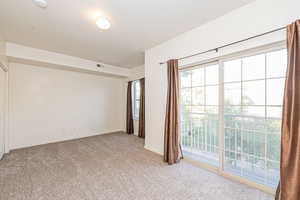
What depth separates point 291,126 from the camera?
4.36 ft

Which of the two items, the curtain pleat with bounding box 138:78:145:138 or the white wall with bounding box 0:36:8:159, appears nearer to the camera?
the white wall with bounding box 0:36:8:159

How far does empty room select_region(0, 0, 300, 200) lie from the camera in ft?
5.30

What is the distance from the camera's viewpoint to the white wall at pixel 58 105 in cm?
332

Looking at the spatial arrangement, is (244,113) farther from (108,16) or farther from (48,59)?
(48,59)

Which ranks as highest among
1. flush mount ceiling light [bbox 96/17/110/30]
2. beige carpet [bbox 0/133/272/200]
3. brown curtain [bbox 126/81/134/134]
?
flush mount ceiling light [bbox 96/17/110/30]

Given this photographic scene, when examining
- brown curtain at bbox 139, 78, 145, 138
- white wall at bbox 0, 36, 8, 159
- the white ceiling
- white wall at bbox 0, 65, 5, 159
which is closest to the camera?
the white ceiling

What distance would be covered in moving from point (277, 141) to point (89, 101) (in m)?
4.79

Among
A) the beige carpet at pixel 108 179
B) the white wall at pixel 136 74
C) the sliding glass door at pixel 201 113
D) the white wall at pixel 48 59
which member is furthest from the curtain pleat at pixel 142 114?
the sliding glass door at pixel 201 113

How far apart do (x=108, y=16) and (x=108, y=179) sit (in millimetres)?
2499

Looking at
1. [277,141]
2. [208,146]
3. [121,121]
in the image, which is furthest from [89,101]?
[277,141]

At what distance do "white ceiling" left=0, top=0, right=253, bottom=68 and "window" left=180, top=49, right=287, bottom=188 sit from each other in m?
0.89

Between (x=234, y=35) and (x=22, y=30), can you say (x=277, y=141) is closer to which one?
(x=234, y=35)

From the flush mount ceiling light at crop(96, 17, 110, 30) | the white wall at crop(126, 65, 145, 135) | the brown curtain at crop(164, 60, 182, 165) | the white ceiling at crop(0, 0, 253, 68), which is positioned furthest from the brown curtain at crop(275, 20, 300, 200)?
the white wall at crop(126, 65, 145, 135)

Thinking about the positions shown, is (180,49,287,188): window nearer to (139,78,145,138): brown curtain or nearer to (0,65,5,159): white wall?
(139,78,145,138): brown curtain
